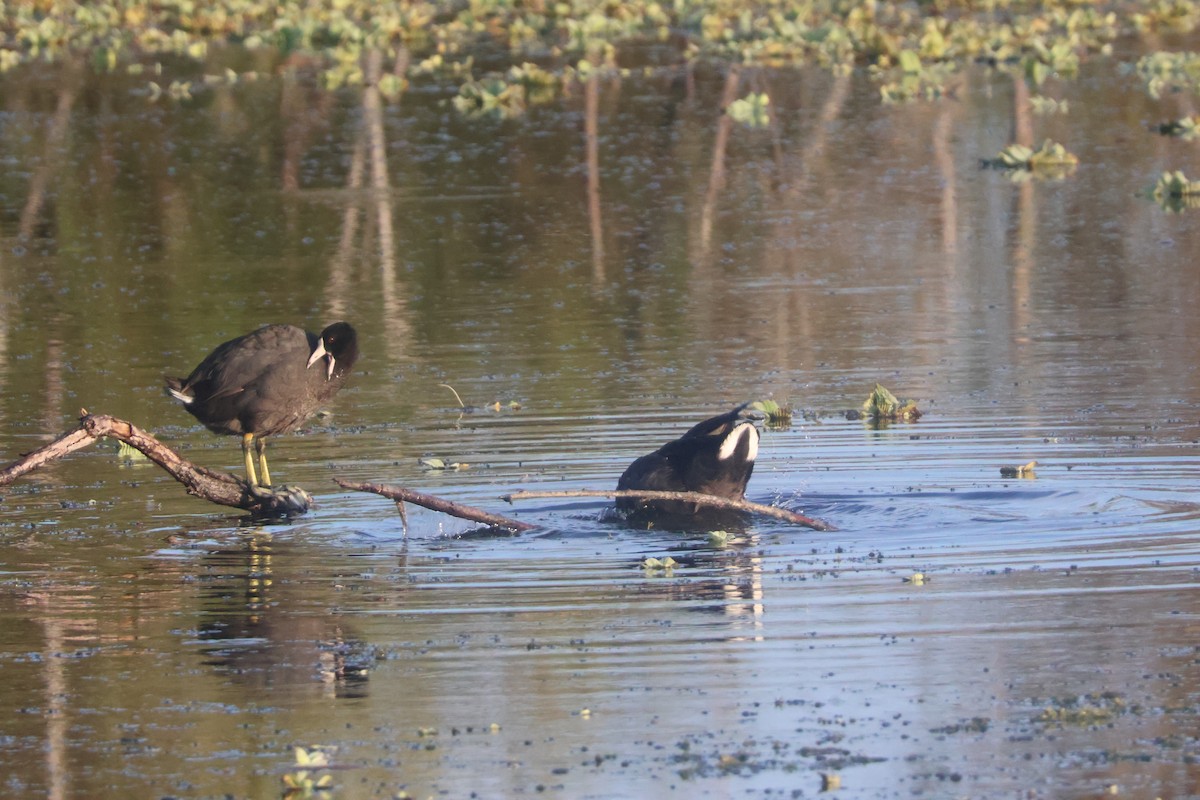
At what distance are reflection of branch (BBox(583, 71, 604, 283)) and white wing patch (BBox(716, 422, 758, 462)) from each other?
7525mm

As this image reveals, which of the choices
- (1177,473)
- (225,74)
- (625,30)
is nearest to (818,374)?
(1177,473)

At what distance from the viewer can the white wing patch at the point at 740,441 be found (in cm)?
1026

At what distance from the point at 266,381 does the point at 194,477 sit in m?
0.86

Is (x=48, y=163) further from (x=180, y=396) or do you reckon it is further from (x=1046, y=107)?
(x=180, y=396)

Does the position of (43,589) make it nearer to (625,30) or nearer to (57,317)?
(57,317)

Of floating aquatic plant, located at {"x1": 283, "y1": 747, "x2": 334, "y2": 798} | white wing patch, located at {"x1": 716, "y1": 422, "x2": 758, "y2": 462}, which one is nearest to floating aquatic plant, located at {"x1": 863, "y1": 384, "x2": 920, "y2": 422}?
white wing patch, located at {"x1": 716, "y1": 422, "x2": 758, "y2": 462}

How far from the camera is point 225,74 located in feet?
114

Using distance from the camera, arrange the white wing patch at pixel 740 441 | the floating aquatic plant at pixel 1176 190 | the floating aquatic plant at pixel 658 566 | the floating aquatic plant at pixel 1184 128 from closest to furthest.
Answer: the floating aquatic plant at pixel 658 566 < the white wing patch at pixel 740 441 < the floating aquatic plant at pixel 1176 190 < the floating aquatic plant at pixel 1184 128

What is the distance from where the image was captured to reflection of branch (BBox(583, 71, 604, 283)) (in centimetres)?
1895

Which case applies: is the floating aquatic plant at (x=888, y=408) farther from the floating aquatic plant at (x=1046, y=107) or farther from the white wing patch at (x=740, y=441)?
the floating aquatic plant at (x=1046, y=107)

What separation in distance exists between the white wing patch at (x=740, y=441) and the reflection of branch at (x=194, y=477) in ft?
7.28

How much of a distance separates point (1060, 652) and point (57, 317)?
11414mm

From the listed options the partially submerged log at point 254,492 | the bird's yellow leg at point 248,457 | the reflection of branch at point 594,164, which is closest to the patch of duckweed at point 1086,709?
the partially submerged log at point 254,492

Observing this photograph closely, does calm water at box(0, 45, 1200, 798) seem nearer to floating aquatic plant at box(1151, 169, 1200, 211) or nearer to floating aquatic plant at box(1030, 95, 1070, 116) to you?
floating aquatic plant at box(1151, 169, 1200, 211)
